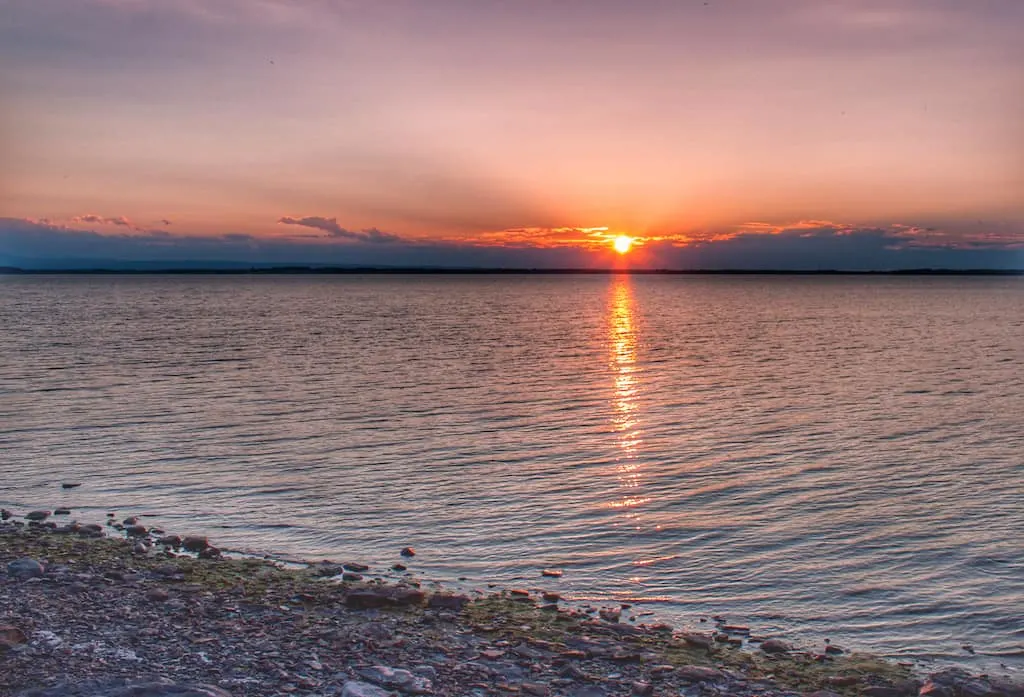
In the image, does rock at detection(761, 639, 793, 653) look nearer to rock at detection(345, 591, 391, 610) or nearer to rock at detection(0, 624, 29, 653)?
rock at detection(345, 591, 391, 610)

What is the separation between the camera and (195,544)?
51.6 ft

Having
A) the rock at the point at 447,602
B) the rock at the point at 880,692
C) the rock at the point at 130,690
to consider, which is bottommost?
the rock at the point at 880,692

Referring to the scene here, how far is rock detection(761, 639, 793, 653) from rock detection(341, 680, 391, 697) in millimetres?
5189

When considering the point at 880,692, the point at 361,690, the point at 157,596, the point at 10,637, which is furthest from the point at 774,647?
the point at 10,637

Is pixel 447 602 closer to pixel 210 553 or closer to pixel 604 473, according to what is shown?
pixel 210 553

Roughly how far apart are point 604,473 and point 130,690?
15.0 m

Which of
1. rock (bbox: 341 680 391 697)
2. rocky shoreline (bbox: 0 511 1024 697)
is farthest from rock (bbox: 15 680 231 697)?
rock (bbox: 341 680 391 697)

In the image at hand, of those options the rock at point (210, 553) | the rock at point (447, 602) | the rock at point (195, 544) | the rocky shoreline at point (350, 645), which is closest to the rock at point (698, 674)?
the rocky shoreline at point (350, 645)

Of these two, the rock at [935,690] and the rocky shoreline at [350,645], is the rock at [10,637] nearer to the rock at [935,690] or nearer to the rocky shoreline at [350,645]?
the rocky shoreline at [350,645]

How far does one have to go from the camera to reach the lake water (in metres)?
14.6

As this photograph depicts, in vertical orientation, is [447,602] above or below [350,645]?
below

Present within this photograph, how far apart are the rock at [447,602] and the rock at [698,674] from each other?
3.66 m

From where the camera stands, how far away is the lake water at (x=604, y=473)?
1460 centimetres

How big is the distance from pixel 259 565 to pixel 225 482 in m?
7.28
